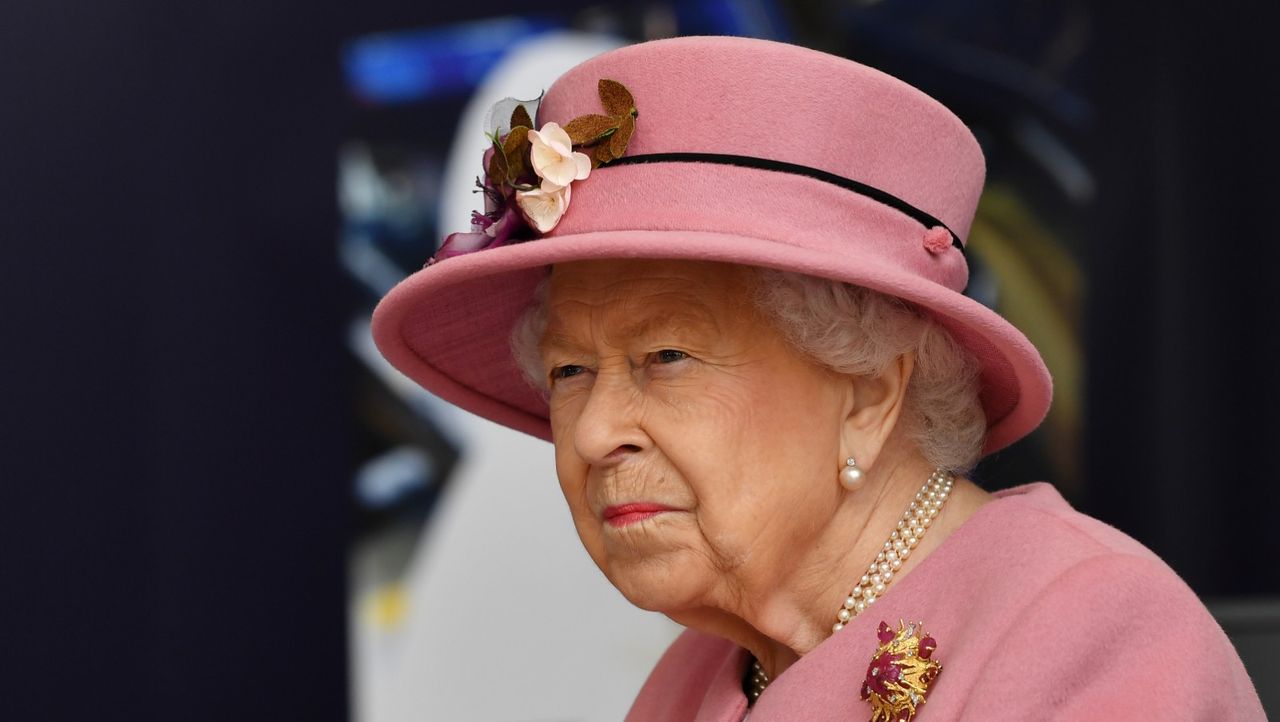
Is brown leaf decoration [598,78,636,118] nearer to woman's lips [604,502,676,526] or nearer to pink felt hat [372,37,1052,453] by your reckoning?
pink felt hat [372,37,1052,453]

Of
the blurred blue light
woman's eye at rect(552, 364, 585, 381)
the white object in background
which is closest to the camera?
woman's eye at rect(552, 364, 585, 381)

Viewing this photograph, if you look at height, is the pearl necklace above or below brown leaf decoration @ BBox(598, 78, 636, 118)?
below

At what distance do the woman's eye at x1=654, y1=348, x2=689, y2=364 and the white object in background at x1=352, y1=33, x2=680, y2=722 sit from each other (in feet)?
6.11

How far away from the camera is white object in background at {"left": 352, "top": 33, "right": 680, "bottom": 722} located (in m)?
3.53

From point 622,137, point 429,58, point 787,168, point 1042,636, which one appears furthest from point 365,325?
point 1042,636

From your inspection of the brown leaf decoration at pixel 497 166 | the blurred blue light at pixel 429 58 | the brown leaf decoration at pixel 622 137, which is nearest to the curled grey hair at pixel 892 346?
the brown leaf decoration at pixel 622 137

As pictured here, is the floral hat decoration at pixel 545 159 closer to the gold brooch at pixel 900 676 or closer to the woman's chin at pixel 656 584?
the woman's chin at pixel 656 584

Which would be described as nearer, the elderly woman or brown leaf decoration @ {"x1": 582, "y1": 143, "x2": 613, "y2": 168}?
the elderly woman

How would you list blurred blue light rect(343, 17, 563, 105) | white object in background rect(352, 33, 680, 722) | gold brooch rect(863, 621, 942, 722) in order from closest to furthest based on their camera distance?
1. gold brooch rect(863, 621, 942, 722)
2. white object in background rect(352, 33, 680, 722)
3. blurred blue light rect(343, 17, 563, 105)

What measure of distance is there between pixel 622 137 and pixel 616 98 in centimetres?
5

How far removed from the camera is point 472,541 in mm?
3643

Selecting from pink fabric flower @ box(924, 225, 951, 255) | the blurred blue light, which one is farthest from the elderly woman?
the blurred blue light

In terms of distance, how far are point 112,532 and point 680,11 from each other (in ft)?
6.18

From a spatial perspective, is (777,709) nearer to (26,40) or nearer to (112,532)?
(112,532)
